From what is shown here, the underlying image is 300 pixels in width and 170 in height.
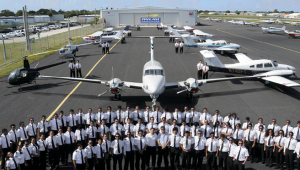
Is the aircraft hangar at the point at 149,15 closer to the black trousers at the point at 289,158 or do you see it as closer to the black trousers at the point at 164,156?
the black trousers at the point at 164,156

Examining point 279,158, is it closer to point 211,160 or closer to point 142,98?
point 211,160

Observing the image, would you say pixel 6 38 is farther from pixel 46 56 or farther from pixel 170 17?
pixel 170 17

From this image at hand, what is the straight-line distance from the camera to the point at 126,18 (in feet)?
354

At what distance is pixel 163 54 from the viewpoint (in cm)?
3969

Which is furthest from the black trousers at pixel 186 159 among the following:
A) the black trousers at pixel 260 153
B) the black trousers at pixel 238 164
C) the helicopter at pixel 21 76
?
the helicopter at pixel 21 76

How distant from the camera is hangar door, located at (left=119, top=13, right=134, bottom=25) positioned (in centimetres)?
10769

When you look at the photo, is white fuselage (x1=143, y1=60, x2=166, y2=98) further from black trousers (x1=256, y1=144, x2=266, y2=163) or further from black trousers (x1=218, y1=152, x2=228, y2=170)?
black trousers (x1=256, y1=144, x2=266, y2=163)

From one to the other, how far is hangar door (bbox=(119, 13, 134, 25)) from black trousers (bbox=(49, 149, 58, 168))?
4033 inches

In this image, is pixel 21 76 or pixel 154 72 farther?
pixel 21 76

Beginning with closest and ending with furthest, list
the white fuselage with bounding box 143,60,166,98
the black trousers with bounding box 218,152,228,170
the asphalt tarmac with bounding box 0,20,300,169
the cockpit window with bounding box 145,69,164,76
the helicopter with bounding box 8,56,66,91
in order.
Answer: the black trousers with bounding box 218,152,228,170 → the white fuselage with bounding box 143,60,166,98 → the asphalt tarmac with bounding box 0,20,300,169 → the cockpit window with bounding box 145,69,164,76 → the helicopter with bounding box 8,56,66,91

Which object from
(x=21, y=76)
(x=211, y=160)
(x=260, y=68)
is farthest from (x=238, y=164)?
(x=21, y=76)

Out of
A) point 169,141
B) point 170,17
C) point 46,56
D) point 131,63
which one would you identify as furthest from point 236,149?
point 170,17

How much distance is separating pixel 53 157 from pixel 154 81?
8.25 meters

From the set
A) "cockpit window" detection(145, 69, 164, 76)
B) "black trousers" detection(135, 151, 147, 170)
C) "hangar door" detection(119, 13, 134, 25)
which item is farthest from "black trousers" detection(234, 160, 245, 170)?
"hangar door" detection(119, 13, 134, 25)
